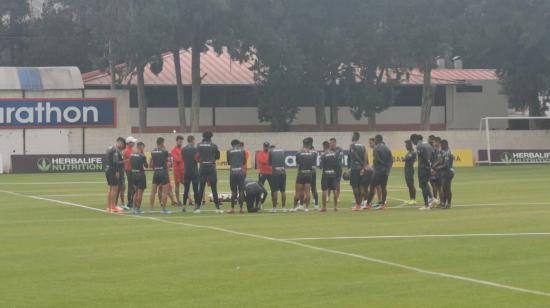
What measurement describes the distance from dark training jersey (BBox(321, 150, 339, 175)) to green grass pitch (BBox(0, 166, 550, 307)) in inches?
47.7

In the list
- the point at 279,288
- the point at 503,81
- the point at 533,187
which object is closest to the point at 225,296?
the point at 279,288

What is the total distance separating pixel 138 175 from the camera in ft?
93.0

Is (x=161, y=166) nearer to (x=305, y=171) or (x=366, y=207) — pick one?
(x=305, y=171)

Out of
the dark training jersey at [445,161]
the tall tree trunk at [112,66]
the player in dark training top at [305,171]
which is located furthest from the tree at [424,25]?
the player in dark training top at [305,171]

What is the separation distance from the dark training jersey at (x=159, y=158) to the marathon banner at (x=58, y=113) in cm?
3100

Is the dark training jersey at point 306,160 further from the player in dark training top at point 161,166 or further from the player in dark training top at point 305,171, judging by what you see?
the player in dark training top at point 161,166

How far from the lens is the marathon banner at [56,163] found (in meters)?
57.1

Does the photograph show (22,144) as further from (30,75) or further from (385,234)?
(385,234)

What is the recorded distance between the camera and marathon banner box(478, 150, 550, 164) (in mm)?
63125

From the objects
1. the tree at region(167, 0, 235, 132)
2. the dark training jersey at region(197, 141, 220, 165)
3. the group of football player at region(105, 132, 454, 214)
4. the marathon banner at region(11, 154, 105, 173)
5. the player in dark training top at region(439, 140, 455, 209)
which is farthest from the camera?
the tree at region(167, 0, 235, 132)

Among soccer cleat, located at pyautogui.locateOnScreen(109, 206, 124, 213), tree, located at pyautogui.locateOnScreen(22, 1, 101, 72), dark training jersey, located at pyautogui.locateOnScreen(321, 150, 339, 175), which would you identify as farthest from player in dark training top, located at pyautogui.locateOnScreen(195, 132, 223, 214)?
tree, located at pyautogui.locateOnScreen(22, 1, 101, 72)

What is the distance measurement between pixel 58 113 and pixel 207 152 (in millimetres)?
32682

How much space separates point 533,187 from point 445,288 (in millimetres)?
25520

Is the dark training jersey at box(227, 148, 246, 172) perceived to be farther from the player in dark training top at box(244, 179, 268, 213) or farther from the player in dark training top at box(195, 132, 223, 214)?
the player in dark training top at box(244, 179, 268, 213)
